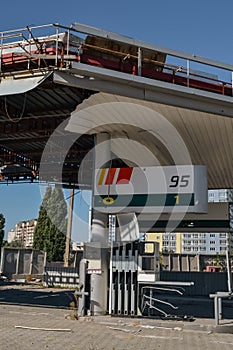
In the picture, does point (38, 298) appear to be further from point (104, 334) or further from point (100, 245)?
point (104, 334)

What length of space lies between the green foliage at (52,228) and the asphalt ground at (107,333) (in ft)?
132

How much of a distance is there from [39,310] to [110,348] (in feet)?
18.8

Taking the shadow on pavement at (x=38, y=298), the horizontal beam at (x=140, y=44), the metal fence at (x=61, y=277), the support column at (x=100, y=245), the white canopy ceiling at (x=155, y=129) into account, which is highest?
Result: the horizontal beam at (x=140, y=44)

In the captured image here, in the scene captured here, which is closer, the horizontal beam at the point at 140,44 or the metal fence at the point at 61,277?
the horizontal beam at the point at 140,44

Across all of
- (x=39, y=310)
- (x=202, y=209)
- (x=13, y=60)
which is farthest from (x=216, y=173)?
(x=13, y=60)

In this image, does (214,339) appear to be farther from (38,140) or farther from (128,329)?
(38,140)

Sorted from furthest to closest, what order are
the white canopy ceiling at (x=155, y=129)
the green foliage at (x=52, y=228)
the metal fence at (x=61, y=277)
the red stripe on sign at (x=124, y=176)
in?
the green foliage at (x=52, y=228) < the metal fence at (x=61, y=277) < the red stripe on sign at (x=124, y=176) < the white canopy ceiling at (x=155, y=129)

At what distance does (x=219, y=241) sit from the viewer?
136625mm

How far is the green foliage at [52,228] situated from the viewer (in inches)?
2023

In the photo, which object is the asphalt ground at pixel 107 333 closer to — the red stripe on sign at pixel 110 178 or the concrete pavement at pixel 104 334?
the concrete pavement at pixel 104 334

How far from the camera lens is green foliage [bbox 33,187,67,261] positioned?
51.4m

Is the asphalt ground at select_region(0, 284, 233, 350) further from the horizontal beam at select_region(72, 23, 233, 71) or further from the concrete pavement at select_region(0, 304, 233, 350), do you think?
the horizontal beam at select_region(72, 23, 233, 71)

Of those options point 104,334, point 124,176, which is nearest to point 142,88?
point 124,176

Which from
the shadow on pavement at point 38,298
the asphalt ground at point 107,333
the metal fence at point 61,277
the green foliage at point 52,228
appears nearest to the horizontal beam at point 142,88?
the asphalt ground at point 107,333
